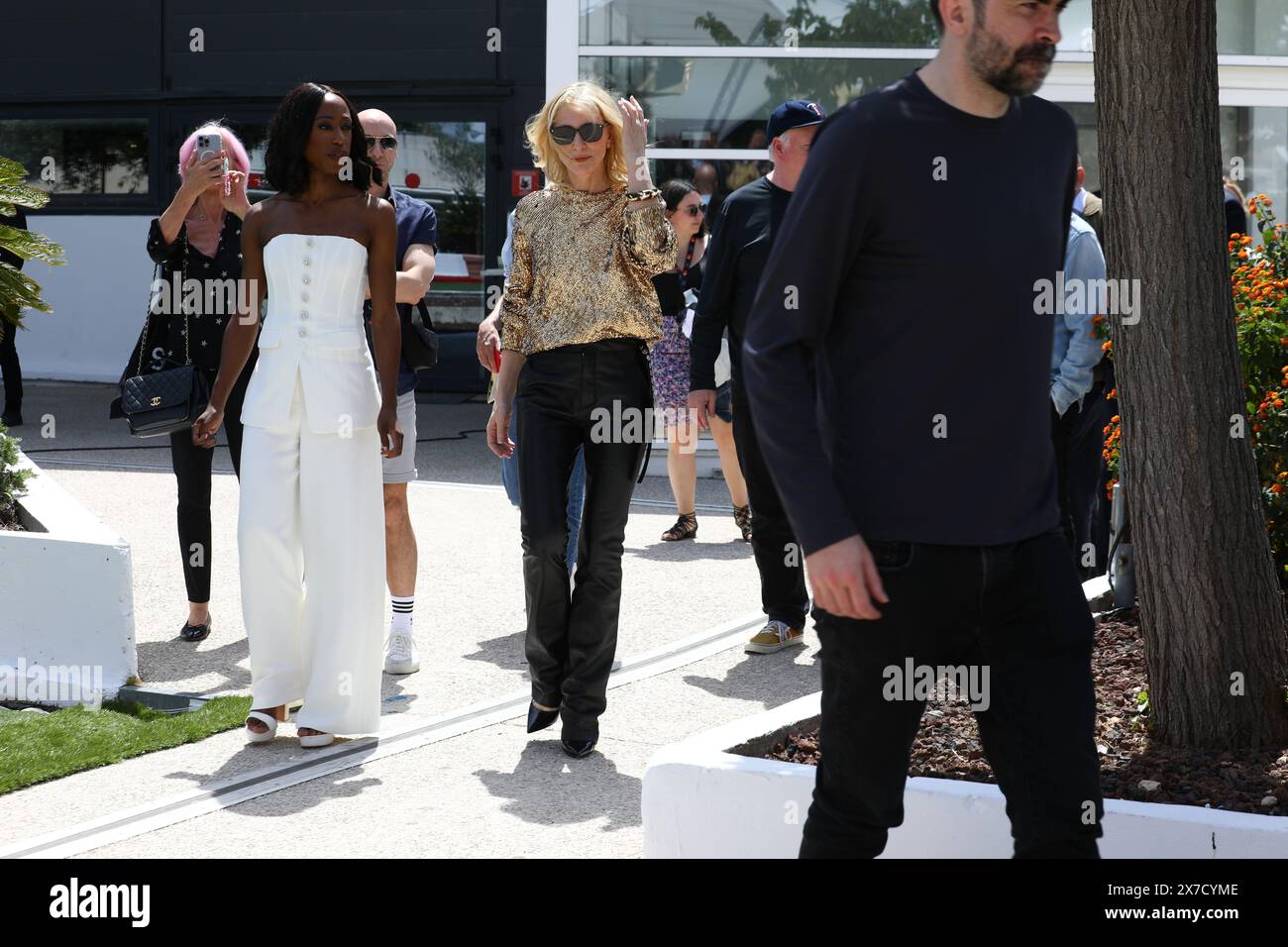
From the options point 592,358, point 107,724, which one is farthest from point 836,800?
point 107,724

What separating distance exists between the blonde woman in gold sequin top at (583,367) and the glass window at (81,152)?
13.2m

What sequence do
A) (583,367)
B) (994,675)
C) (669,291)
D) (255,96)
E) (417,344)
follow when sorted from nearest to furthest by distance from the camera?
(994,675), (583,367), (669,291), (417,344), (255,96)

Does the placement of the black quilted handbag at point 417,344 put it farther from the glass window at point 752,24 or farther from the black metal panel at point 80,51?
the black metal panel at point 80,51

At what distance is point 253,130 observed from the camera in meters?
16.4

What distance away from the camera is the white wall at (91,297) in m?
17.6

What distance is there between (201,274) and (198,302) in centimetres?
12

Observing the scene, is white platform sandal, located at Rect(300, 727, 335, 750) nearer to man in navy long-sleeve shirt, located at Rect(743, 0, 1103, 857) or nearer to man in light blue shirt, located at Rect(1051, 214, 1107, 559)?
man in navy long-sleeve shirt, located at Rect(743, 0, 1103, 857)

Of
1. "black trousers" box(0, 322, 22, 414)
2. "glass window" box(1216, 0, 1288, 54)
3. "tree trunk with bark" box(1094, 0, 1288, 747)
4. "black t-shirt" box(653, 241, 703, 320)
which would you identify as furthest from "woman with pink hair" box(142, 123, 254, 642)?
"glass window" box(1216, 0, 1288, 54)

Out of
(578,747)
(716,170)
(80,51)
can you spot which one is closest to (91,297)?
(80,51)

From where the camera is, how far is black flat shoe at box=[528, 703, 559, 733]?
17.3 ft

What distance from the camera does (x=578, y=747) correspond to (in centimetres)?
507

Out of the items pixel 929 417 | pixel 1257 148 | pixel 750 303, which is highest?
pixel 1257 148

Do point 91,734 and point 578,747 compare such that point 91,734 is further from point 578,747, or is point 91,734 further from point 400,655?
point 578,747

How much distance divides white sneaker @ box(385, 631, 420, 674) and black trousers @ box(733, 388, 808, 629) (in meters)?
1.42
